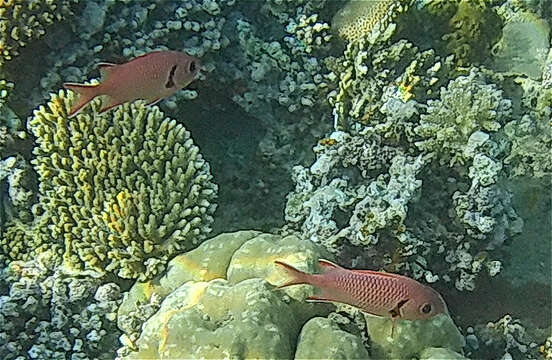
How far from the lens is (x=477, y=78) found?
500cm

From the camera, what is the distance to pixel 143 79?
3055mm

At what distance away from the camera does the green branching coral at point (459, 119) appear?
4.61m

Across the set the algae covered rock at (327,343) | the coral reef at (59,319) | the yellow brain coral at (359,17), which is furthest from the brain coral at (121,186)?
the yellow brain coral at (359,17)

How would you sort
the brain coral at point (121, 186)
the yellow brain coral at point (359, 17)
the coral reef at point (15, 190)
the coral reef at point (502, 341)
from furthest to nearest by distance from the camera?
1. the yellow brain coral at point (359, 17)
2. the coral reef at point (15, 190)
3. the coral reef at point (502, 341)
4. the brain coral at point (121, 186)

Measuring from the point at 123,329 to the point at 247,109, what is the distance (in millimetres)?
2113

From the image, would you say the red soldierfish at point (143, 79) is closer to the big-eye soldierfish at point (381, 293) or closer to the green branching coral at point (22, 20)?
the big-eye soldierfish at point (381, 293)

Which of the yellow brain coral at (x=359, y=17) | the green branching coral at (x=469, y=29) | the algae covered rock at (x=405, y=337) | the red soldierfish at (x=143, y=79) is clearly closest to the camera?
the red soldierfish at (x=143, y=79)

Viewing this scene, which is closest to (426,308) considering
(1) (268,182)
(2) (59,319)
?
(1) (268,182)

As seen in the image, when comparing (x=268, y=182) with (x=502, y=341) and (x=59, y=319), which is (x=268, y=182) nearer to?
(x=59, y=319)

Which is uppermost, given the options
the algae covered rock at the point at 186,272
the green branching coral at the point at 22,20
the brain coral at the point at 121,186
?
the green branching coral at the point at 22,20

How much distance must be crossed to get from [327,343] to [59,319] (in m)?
2.00

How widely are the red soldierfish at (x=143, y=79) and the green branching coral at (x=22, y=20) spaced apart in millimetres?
1610

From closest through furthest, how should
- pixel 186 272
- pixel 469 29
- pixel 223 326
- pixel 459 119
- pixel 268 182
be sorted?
pixel 223 326 → pixel 186 272 → pixel 459 119 → pixel 268 182 → pixel 469 29

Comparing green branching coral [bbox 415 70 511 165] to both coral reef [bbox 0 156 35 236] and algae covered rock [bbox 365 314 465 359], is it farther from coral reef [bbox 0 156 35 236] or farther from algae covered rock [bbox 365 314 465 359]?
coral reef [bbox 0 156 35 236]
